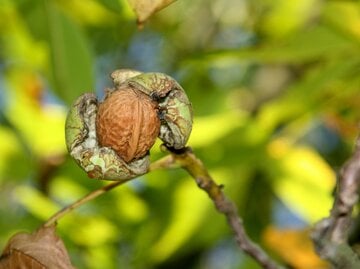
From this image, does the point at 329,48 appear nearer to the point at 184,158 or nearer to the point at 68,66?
the point at 68,66

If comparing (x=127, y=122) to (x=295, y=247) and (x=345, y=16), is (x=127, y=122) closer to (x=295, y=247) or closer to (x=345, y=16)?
(x=345, y=16)

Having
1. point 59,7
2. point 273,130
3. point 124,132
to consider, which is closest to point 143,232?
point 273,130

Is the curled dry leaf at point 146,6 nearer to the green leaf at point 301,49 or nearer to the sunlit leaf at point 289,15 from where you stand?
the green leaf at point 301,49

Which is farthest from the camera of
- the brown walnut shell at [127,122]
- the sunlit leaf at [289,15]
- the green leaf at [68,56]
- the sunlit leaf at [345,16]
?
the sunlit leaf at [289,15]

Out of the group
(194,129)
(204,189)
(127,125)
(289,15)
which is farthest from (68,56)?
(127,125)

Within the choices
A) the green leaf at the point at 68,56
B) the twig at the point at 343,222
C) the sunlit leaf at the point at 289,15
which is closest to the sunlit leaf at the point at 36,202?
the green leaf at the point at 68,56

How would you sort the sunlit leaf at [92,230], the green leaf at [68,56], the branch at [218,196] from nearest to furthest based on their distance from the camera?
the branch at [218,196] → the green leaf at [68,56] → the sunlit leaf at [92,230]

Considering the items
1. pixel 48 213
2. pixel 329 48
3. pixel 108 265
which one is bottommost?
pixel 108 265
